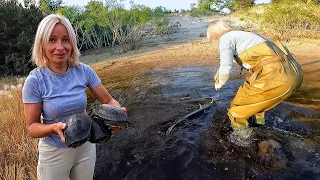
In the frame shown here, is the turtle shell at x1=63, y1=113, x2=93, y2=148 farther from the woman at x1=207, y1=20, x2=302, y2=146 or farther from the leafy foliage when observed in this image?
the leafy foliage

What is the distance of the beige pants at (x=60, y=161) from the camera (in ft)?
7.38

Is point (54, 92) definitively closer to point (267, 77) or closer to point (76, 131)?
point (76, 131)

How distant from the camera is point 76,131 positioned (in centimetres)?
185

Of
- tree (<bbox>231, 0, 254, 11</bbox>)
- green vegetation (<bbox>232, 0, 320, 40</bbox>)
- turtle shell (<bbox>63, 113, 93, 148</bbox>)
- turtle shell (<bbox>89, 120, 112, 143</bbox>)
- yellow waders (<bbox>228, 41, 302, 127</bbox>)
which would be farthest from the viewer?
tree (<bbox>231, 0, 254, 11</bbox>)

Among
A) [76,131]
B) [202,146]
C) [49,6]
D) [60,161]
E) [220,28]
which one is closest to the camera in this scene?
[76,131]

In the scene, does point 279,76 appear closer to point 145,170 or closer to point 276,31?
point 145,170

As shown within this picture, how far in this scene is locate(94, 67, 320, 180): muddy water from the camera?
3.74 m

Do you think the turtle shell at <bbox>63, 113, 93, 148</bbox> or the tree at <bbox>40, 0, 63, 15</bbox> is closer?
the turtle shell at <bbox>63, 113, 93, 148</bbox>

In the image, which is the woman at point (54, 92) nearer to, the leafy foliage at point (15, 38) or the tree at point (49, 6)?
the leafy foliage at point (15, 38)

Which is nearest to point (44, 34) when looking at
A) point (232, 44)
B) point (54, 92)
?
point (54, 92)

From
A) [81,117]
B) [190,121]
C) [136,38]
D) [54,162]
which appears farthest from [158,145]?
[136,38]

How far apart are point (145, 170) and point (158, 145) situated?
0.74m

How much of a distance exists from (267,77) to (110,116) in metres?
2.69

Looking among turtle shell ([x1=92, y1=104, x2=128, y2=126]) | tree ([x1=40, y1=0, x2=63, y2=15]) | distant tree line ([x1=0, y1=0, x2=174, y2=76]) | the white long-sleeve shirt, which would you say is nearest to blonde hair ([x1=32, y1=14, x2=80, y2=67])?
turtle shell ([x1=92, y1=104, x2=128, y2=126])
